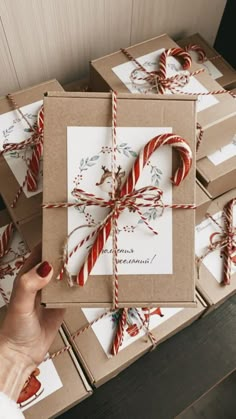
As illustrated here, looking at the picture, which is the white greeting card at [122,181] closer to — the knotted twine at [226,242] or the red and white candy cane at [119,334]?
the red and white candy cane at [119,334]

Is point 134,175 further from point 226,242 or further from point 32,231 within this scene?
point 226,242

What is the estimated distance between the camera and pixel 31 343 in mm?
852

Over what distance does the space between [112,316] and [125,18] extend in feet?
2.51

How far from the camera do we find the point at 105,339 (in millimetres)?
911

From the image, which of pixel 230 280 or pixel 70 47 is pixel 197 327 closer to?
pixel 230 280

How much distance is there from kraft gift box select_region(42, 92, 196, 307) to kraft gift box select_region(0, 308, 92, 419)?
30cm

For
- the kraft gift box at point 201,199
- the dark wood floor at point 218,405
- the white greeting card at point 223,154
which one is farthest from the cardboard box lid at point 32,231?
the dark wood floor at point 218,405

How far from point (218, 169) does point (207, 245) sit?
193 millimetres

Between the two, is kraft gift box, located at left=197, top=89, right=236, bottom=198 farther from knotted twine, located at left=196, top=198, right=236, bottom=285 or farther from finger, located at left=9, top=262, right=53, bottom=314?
finger, located at left=9, top=262, right=53, bottom=314

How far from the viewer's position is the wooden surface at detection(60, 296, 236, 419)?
1.01 metres

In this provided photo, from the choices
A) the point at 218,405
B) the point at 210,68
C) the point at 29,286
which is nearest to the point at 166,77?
the point at 210,68

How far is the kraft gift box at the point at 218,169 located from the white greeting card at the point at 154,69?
146mm

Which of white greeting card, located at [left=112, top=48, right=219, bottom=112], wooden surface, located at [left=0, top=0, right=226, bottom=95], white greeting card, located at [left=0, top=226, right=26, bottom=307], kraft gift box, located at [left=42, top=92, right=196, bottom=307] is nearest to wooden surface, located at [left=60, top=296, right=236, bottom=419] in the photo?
white greeting card, located at [left=0, top=226, right=26, bottom=307]

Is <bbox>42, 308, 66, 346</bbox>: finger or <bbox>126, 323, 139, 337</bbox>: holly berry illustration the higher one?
<bbox>42, 308, 66, 346</bbox>: finger
